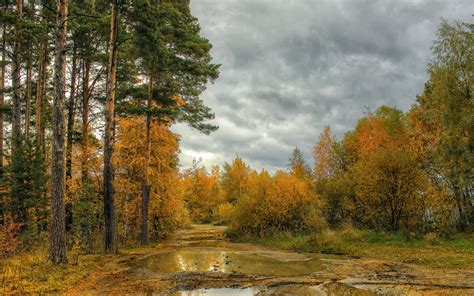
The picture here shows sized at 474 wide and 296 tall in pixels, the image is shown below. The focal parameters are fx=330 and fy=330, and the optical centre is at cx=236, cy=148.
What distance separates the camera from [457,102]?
19.6 metres

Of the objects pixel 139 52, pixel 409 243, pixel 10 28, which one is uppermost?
pixel 10 28

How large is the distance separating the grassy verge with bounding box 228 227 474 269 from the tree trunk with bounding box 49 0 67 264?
11.2 metres

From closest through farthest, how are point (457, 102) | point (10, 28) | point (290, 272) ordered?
point (290, 272) → point (10, 28) → point (457, 102)

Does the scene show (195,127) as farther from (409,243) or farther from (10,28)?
(409,243)

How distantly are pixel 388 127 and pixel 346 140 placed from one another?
371 cm

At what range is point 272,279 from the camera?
8.60m

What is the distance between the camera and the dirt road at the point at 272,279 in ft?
23.8

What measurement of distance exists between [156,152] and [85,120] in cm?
465

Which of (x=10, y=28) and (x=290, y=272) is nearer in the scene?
(x=290, y=272)

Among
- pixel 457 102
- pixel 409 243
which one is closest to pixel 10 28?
pixel 409 243

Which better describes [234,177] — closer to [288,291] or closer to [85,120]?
[85,120]

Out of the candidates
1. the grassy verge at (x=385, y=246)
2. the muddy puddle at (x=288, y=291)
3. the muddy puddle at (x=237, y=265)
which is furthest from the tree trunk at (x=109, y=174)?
the grassy verge at (x=385, y=246)

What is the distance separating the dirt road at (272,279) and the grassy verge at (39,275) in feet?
1.37

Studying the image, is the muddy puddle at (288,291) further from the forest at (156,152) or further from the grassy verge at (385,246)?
the forest at (156,152)
